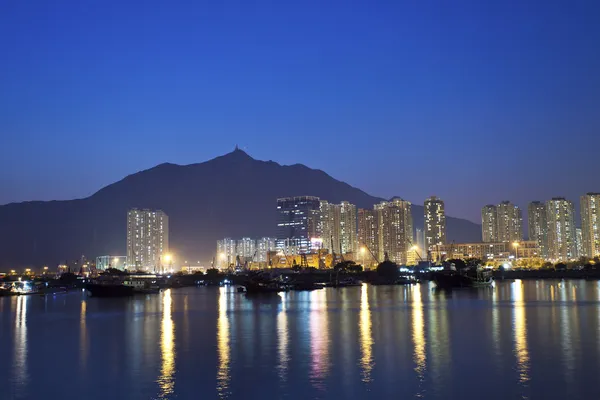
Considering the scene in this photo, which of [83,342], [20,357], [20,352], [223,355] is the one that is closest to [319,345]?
[223,355]

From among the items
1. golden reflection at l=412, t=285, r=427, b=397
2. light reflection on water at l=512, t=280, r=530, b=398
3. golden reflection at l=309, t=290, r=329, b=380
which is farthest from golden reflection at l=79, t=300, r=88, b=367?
light reflection on water at l=512, t=280, r=530, b=398

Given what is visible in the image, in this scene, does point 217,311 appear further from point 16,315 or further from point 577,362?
point 577,362

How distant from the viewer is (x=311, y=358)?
84.0 ft

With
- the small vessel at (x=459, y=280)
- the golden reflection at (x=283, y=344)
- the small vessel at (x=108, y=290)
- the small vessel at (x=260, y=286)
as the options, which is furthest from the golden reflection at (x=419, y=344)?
the small vessel at (x=108, y=290)

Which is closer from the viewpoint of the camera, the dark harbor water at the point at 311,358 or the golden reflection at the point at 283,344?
the dark harbor water at the point at 311,358

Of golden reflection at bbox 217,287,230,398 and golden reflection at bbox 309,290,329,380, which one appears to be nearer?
golden reflection at bbox 217,287,230,398

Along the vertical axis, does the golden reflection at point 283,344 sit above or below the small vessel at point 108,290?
below

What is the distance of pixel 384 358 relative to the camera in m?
25.1

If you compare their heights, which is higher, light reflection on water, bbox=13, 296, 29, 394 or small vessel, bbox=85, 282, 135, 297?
small vessel, bbox=85, 282, 135, 297

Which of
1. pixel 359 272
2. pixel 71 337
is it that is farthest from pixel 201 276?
pixel 71 337

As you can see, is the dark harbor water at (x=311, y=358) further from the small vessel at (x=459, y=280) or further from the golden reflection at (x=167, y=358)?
the small vessel at (x=459, y=280)

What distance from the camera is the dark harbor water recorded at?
65.2ft

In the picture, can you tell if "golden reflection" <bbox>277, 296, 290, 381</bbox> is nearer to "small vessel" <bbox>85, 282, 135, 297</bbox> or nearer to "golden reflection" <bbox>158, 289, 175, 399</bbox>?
"golden reflection" <bbox>158, 289, 175, 399</bbox>

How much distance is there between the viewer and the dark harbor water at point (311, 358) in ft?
65.2
